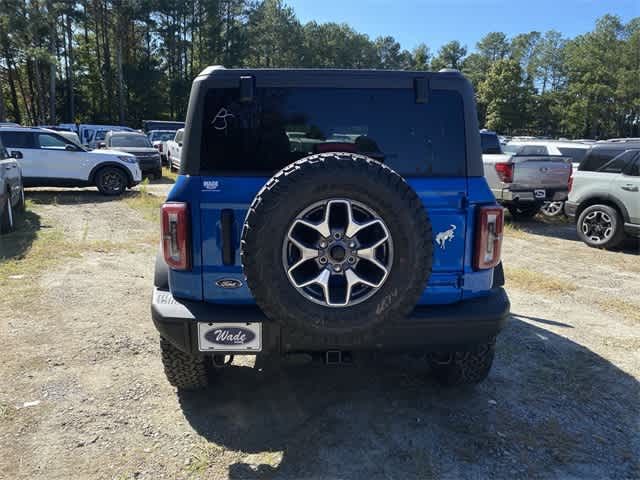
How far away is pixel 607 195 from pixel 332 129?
7129mm

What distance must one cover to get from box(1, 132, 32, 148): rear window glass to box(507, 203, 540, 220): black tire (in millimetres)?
12042

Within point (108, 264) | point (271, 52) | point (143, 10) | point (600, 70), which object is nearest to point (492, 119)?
point (600, 70)

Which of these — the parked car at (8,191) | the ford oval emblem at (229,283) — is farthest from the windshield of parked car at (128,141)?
the ford oval emblem at (229,283)

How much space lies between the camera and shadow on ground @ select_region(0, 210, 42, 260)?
696cm

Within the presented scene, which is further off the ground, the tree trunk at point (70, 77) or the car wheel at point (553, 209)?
the tree trunk at point (70, 77)

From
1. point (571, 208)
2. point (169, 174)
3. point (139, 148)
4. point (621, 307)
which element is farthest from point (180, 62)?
point (621, 307)

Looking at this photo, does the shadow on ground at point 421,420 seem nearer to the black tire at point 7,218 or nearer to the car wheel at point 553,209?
the black tire at point 7,218

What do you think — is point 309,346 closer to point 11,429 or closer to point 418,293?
point 418,293

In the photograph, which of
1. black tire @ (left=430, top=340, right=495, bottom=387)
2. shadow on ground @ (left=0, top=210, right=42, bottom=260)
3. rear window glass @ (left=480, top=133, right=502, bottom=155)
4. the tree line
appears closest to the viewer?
black tire @ (left=430, top=340, right=495, bottom=387)

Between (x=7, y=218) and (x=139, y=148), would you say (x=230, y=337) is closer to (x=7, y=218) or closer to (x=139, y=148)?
(x=7, y=218)

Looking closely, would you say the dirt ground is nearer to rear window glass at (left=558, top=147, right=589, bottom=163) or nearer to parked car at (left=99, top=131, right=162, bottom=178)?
rear window glass at (left=558, top=147, right=589, bottom=163)

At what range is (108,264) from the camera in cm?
672

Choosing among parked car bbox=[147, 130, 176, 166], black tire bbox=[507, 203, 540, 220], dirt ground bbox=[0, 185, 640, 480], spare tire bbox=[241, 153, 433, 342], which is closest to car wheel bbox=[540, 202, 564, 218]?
black tire bbox=[507, 203, 540, 220]

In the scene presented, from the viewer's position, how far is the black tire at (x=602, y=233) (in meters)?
8.16
